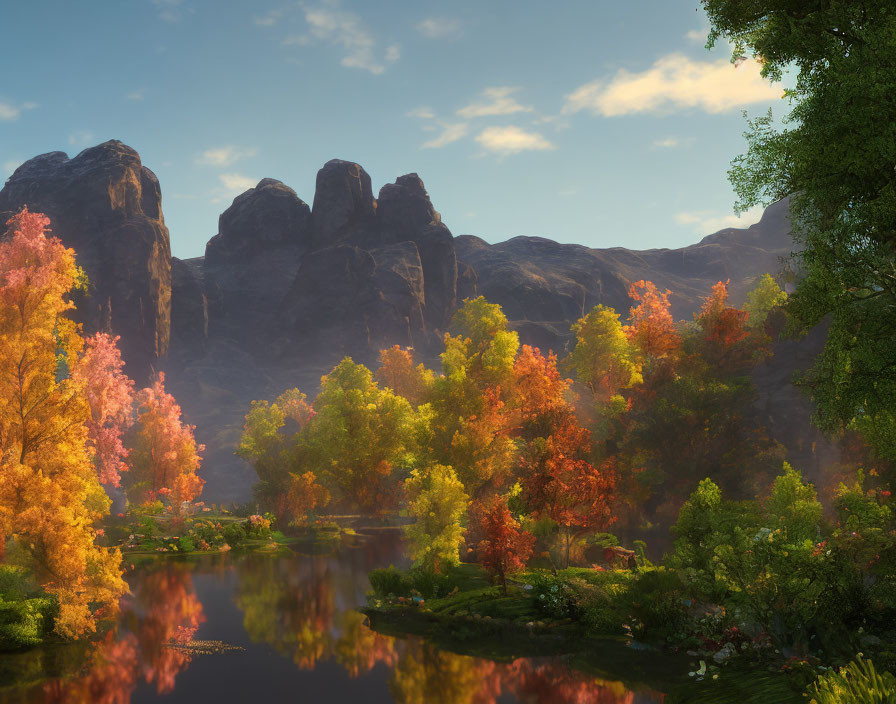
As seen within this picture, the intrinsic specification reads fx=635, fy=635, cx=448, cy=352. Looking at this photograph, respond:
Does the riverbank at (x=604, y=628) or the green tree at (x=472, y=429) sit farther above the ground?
the green tree at (x=472, y=429)

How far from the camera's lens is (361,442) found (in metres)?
44.9

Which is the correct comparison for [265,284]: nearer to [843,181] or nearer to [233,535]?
[233,535]

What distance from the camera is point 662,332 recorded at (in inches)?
1623

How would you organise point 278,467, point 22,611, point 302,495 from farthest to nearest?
point 278,467, point 302,495, point 22,611

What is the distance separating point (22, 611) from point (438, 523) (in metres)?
11.5

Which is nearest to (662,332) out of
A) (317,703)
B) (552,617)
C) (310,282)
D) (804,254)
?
(552,617)

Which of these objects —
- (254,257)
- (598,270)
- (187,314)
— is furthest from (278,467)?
(598,270)

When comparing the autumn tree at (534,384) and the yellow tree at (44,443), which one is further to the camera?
the autumn tree at (534,384)

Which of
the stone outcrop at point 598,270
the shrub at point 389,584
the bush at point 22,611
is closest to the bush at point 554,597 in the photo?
the shrub at point 389,584

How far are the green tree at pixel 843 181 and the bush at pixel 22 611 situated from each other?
58.7 ft

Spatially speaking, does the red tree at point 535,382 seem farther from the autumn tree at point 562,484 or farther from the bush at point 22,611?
the bush at point 22,611

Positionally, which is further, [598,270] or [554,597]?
[598,270]

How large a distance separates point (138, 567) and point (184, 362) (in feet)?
272

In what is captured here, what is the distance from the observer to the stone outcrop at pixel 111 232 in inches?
3312
